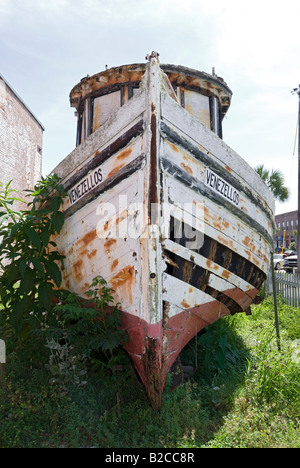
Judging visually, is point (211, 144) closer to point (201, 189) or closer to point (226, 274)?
point (201, 189)

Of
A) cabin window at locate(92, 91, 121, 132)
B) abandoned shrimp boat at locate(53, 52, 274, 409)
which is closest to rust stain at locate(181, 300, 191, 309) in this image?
abandoned shrimp boat at locate(53, 52, 274, 409)

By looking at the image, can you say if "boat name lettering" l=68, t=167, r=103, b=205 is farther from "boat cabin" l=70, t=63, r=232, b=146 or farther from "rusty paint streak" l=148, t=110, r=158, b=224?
"boat cabin" l=70, t=63, r=232, b=146

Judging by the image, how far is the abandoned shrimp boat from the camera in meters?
3.04

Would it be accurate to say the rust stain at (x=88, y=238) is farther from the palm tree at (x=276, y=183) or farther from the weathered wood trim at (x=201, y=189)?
the palm tree at (x=276, y=183)

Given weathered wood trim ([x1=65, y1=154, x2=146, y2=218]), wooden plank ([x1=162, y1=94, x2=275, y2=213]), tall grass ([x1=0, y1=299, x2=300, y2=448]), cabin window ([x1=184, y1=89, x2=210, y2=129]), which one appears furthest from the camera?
cabin window ([x1=184, y1=89, x2=210, y2=129])

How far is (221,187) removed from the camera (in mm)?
3660

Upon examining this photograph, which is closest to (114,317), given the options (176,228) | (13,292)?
(176,228)

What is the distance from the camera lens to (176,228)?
3.21m

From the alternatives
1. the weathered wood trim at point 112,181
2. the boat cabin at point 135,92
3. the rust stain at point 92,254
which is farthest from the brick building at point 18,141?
the rust stain at point 92,254

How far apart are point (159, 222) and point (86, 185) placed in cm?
117

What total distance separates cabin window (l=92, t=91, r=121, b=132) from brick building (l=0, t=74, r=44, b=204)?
6.16 meters

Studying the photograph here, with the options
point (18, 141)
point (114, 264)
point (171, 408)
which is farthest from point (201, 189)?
point (18, 141)
